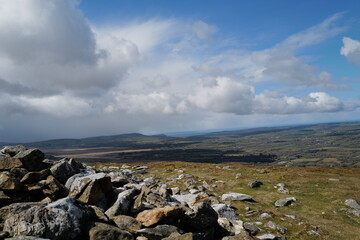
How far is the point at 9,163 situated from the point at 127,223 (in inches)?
453

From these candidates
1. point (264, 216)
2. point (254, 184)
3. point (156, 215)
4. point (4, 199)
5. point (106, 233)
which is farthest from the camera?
point (254, 184)

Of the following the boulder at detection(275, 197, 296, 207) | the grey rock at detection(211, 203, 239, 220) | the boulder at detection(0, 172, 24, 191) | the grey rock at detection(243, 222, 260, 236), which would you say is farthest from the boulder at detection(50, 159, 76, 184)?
the boulder at detection(275, 197, 296, 207)

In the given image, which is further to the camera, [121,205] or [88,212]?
[121,205]

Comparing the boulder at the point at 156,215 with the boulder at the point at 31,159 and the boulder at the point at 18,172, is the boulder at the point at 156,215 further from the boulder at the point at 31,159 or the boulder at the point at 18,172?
the boulder at the point at 31,159

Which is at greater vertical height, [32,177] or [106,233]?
[32,177]

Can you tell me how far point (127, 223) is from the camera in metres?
14.7

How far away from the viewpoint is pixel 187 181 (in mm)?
37812

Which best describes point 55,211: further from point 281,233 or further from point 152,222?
point 281,233

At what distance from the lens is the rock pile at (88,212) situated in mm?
12211

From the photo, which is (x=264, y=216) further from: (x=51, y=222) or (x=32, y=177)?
(x=32, y=177)

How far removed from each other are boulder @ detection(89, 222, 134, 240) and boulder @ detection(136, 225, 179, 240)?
39.1 inches

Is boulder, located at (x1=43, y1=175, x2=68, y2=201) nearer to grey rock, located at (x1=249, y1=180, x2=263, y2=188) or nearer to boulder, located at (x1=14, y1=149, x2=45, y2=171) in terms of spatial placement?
boulder, located at (x1=14, y1=149, x2=45, y2=171)

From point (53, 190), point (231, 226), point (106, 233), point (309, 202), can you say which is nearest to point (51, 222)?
point (106, 233)

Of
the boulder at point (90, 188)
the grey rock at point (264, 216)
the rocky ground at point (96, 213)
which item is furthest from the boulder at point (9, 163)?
the grey rock at point (264, 216)
